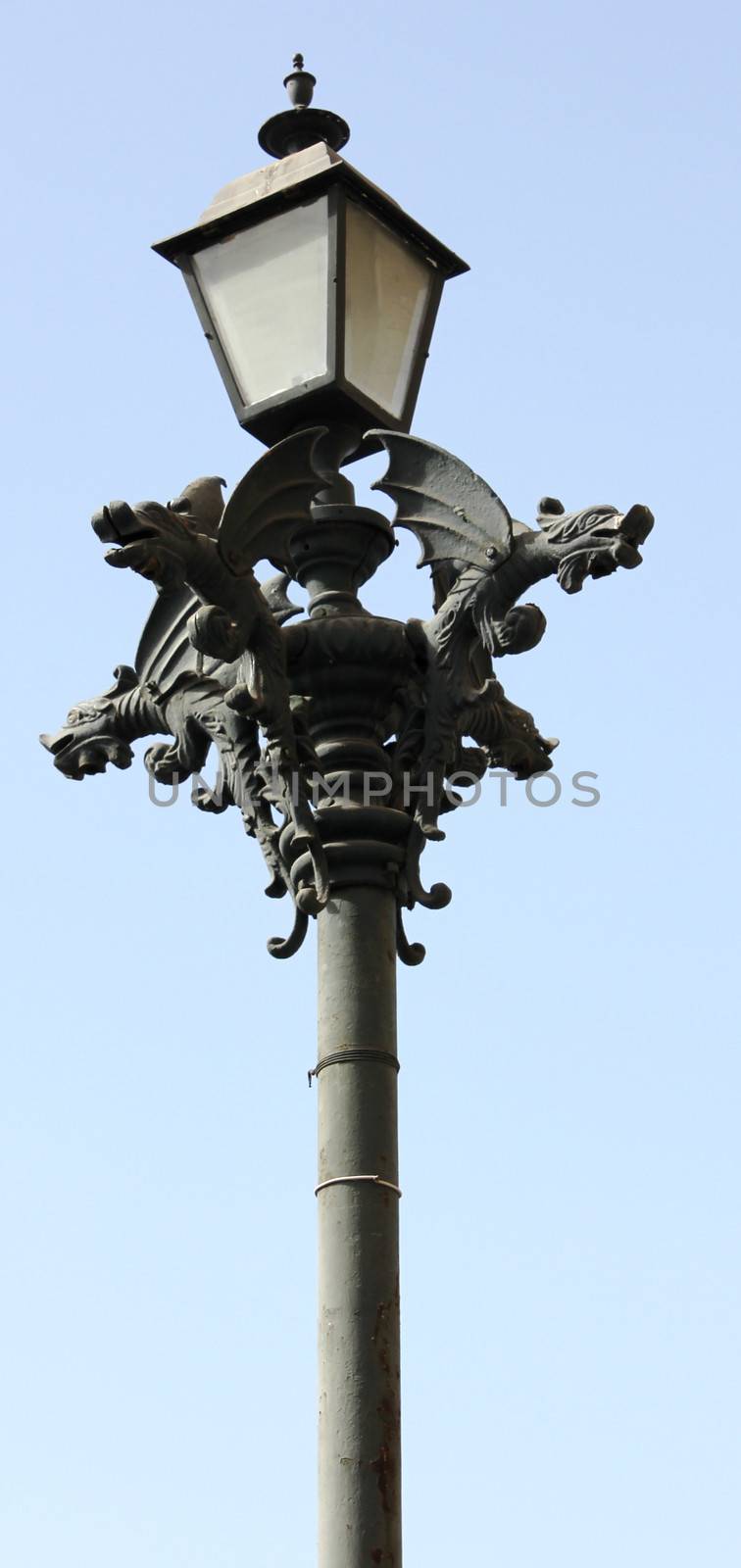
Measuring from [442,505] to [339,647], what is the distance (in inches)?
14.8

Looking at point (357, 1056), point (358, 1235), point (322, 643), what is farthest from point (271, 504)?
point (358, 1235)

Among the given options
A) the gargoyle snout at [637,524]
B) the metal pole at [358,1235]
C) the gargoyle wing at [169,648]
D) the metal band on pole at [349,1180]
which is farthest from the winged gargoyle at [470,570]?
the metal band on pole at [349,1180]

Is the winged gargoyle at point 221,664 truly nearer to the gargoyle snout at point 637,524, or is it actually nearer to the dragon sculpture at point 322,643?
the dragon sculpture at point 322,643

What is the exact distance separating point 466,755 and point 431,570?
42 centimetres

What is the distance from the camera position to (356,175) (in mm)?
6223

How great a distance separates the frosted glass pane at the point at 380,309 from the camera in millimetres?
6203

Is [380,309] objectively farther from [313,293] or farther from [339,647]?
[339,647]

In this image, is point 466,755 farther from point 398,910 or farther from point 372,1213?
point 372,1213

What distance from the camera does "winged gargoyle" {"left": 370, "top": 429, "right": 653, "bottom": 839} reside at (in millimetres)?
5664

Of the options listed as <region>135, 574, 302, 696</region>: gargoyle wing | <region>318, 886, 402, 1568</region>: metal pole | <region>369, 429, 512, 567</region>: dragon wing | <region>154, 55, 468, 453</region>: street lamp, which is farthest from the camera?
<region>135, 574, 302, 696</region>: gargoyle wing

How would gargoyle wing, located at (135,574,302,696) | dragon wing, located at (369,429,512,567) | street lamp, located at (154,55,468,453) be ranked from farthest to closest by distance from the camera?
1. gargoyle wing, located at (135,574,302,696)
2. street lamp, located at (154,55,468,453)
3. dragon wing, located at (369,429,512,567)

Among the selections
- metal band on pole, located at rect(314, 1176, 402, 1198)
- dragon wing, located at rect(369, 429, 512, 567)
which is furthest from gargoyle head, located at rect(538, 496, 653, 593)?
metal band on pole, located at rect(314, 1176, 402, 1198)

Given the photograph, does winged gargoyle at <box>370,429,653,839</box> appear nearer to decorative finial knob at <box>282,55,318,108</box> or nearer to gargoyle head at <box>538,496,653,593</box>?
gargoyle head at <box>538,496,653,593</box>

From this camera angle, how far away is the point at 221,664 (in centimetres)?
634
